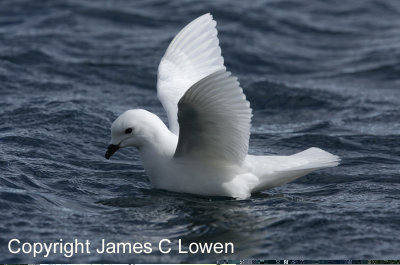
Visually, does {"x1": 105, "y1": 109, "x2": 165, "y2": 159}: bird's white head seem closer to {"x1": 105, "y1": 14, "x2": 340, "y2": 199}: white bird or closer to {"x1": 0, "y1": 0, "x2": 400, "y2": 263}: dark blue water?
{"x1": 105, "y1": 14, "x2": 340, "y2": 199}: white bird

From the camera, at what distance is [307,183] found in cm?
809

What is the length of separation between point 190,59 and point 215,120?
→ 6.51 feet

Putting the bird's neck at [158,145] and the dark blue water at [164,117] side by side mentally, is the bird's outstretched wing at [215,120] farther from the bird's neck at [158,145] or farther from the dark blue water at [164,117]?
the dark blue water at [164,117]

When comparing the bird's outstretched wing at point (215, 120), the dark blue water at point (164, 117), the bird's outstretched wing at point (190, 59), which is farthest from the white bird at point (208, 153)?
the bird's outstretched wing at point (190, 59)

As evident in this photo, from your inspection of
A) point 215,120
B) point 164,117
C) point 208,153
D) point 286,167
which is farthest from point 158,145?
point 164,117

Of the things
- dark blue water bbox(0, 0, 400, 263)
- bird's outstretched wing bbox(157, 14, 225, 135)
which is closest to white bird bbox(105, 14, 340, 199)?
dark blue water bbox(0, 0, 400, 263)

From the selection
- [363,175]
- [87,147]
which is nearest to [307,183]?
[363,175]

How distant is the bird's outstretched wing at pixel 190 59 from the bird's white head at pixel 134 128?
0.97 metres

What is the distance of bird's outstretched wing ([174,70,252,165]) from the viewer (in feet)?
20.2

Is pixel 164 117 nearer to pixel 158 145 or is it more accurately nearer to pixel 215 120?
pixel 158 145

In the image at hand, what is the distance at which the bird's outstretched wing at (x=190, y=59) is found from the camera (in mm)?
8156

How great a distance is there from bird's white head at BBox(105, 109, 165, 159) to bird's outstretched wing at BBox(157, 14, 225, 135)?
97 cm

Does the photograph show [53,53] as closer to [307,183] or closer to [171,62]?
[171,62]

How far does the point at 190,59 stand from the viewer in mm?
8367
